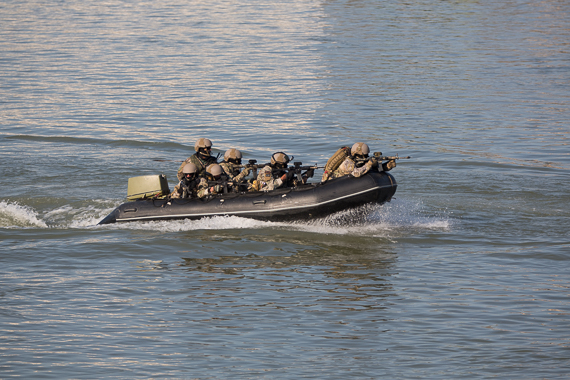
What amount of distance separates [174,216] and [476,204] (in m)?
7.20

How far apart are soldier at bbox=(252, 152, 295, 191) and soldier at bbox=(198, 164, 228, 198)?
2.75ft

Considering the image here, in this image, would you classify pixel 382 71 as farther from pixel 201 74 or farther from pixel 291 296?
pixel 291 296

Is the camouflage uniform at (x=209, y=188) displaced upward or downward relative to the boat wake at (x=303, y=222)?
upward

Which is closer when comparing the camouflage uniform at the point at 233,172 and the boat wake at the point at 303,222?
the boat wake at the point at 303,222

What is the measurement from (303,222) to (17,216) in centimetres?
711

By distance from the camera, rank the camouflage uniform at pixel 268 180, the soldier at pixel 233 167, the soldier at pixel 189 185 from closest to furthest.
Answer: the camouflage uniform at pixel 268 180, the soldier at pixel 189 185, the soldier at pixel 233 167

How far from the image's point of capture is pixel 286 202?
54.5ft

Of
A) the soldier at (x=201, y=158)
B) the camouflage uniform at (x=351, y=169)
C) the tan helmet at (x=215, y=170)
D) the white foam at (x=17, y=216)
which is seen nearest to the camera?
the camouflage uniform at (x=351, y=169)

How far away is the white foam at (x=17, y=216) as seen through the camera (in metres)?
18.3

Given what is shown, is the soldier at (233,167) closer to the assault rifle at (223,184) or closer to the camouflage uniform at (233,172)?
the camouflage uniform at (233,172)

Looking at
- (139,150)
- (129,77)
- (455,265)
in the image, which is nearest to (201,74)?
(129,77)

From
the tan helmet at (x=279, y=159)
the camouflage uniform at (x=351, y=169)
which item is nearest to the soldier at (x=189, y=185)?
the tan helmet at (x=279, y=159)

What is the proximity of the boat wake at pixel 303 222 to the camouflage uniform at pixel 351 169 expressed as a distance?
2.53ft

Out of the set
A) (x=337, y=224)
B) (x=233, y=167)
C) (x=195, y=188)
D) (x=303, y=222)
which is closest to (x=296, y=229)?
(x=303, y=222)
